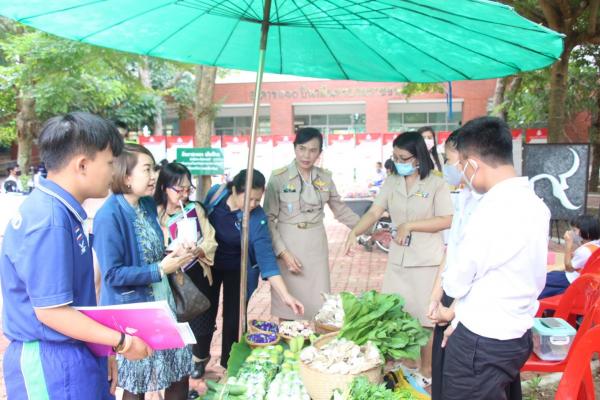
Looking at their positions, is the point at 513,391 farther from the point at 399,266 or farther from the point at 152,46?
the point at 152,46

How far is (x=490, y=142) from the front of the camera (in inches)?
80.7

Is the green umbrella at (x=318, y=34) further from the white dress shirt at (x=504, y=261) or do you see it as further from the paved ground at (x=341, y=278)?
the paved ground at (x=341, y=278)

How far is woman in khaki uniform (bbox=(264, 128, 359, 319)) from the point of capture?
345 centimetres

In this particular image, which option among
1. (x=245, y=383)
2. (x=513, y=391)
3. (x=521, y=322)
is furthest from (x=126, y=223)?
(x=513, y=391)

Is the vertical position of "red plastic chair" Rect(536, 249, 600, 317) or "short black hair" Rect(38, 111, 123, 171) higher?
"short black hair" Rect(38, 111, 123, 171)

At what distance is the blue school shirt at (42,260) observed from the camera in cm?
147

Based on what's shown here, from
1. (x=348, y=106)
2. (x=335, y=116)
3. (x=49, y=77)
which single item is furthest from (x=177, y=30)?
(x=335, y=116)

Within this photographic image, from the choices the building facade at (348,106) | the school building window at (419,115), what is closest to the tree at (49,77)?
the building facade at (348,106)

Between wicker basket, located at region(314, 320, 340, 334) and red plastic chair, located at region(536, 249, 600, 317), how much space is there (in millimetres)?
1686

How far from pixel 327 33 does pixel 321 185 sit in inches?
42.9

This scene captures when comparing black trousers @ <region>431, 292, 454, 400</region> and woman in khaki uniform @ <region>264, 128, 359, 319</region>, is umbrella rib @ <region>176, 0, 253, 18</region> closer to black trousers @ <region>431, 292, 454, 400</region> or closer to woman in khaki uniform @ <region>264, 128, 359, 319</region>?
woman in khaki uniform @ <region>264, 128, 359, 319</region>

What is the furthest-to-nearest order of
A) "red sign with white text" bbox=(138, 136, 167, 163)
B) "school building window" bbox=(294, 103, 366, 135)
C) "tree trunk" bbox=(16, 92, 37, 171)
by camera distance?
"school building window" bbox=(294, 103, 366, 135)
"red sign with white text" bbox=(138, 136, 167, 163)
"tree trunk" bbox=(16, 92, 37, 171)

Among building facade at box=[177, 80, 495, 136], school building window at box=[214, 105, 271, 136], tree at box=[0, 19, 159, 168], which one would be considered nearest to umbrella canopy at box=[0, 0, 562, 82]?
tree at box=[0, 19, 159, 168]

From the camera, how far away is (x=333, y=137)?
17953 mm
